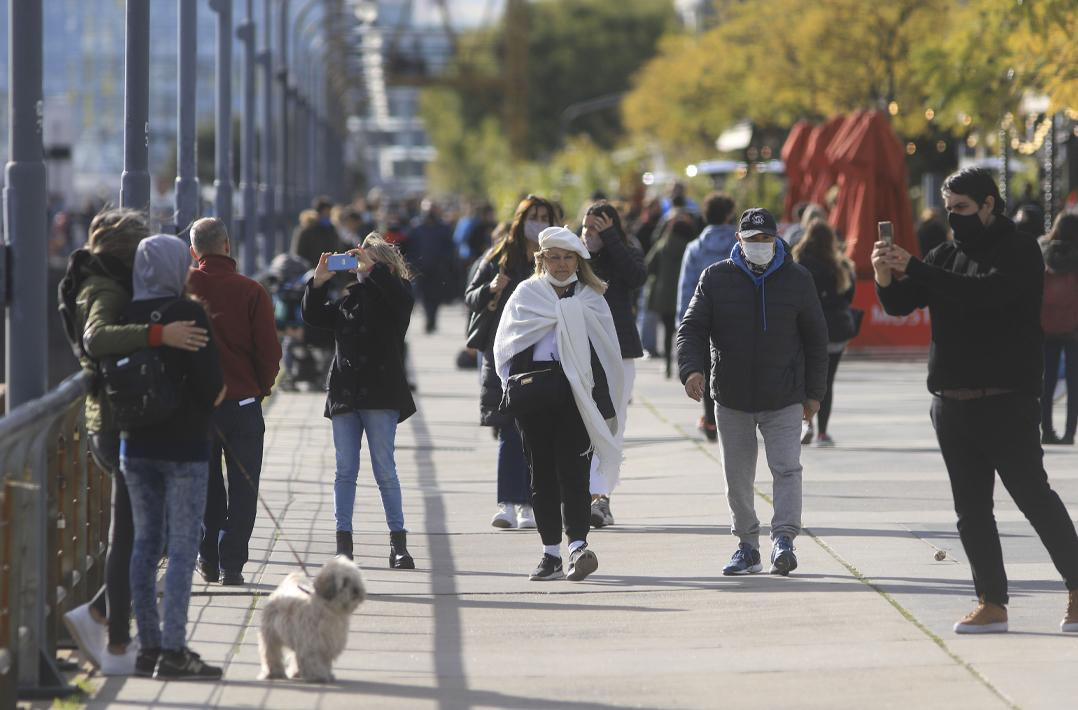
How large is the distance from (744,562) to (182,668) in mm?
3089

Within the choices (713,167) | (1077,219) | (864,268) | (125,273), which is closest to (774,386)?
(125,273)

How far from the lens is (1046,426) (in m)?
14.4

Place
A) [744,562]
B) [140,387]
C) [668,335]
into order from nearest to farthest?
[140,387], [744,562], [668,335]

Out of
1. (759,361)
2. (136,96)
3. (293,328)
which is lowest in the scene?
(293,328)

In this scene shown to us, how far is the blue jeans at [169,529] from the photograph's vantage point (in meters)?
6.68

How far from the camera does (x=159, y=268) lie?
21.4 ft

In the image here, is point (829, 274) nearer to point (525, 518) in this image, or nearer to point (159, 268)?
point (525, 518)

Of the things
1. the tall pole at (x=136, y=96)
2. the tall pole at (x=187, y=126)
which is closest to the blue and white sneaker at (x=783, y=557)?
the tall pole at (x=136, y=96)

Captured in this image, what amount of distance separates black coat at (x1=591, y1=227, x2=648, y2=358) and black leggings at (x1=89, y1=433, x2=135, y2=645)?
168 inches

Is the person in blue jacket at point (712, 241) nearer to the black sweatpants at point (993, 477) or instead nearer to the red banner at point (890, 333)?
the black sweatpants at point (993, 477)

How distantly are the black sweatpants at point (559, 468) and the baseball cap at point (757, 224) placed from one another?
3.63 ft

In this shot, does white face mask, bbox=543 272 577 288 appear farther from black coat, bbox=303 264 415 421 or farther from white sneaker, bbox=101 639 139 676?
white sneaker, bbox=101 639 139 676

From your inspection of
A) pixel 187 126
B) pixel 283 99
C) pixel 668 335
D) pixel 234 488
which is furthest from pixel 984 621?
pixel 283 99

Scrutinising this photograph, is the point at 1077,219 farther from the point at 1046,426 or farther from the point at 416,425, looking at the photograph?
the point at 416,425
